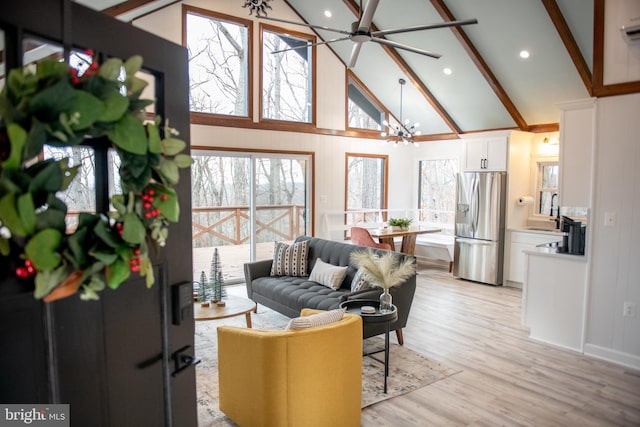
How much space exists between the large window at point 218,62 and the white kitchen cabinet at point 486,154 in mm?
3691

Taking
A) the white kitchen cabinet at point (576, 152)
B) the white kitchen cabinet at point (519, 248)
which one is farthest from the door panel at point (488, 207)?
the white kitchen cabinet at point (576, 152)

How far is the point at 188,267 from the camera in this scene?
5.03ft

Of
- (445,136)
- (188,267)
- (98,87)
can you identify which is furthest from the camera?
(445,136)

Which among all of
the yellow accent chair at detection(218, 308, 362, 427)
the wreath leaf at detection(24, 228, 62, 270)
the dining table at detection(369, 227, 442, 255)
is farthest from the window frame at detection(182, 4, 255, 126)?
the wreath leaf at detection(24, 228, 62, 270)

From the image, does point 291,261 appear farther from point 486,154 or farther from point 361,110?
point 361,110

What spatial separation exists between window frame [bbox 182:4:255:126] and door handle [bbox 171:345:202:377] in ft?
15.7

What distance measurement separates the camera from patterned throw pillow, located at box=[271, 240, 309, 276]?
4926 millimetres

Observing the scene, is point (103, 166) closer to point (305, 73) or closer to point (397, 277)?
point (397, 277)

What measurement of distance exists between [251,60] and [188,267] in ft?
18.1

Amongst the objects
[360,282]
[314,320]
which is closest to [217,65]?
[360,282]

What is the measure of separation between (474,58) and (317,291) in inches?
154

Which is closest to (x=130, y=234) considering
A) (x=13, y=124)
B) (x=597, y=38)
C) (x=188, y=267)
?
(x=13, y=124)

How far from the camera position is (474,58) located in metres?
5.77

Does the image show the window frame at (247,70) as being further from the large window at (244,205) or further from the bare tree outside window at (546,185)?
the bare tree outside window at (546,185)
